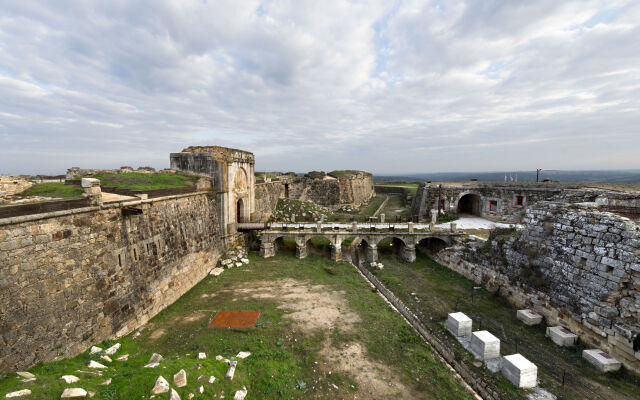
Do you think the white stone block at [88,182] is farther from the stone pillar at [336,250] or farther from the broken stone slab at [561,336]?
the broken stone slab at [561,336]

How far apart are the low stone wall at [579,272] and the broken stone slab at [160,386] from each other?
13227mm

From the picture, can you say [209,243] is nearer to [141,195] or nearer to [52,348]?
[141,195]

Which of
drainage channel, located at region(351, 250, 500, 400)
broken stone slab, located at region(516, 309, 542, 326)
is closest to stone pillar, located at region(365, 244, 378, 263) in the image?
drainage channel, located at region(351, 250, 500, 400)

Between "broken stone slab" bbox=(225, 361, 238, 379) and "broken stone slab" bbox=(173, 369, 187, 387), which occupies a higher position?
"broken stone slab" bbox=(173, 369, 187, 387)

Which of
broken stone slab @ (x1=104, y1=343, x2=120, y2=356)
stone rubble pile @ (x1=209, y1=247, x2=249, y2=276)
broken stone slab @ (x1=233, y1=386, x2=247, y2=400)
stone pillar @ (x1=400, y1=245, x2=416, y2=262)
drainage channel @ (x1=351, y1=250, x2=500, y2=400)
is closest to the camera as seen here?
broken stone slab @ (x1=233, y1=386, x2=247, y2=400)

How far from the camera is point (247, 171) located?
77.0ft

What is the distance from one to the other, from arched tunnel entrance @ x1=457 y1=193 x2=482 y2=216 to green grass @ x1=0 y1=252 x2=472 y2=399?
722 inches

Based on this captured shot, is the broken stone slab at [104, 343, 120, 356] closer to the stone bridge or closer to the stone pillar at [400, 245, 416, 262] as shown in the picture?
the stone bridge

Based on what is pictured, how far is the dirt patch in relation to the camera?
8188 millimetres

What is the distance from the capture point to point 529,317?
1144cm

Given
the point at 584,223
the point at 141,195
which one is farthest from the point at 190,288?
the point at 584,223

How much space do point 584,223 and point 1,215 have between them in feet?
62.0

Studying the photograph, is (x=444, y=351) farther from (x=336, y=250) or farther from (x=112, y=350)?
(x=112, y=350)

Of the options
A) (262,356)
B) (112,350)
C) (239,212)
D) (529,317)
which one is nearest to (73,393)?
(112,350)
